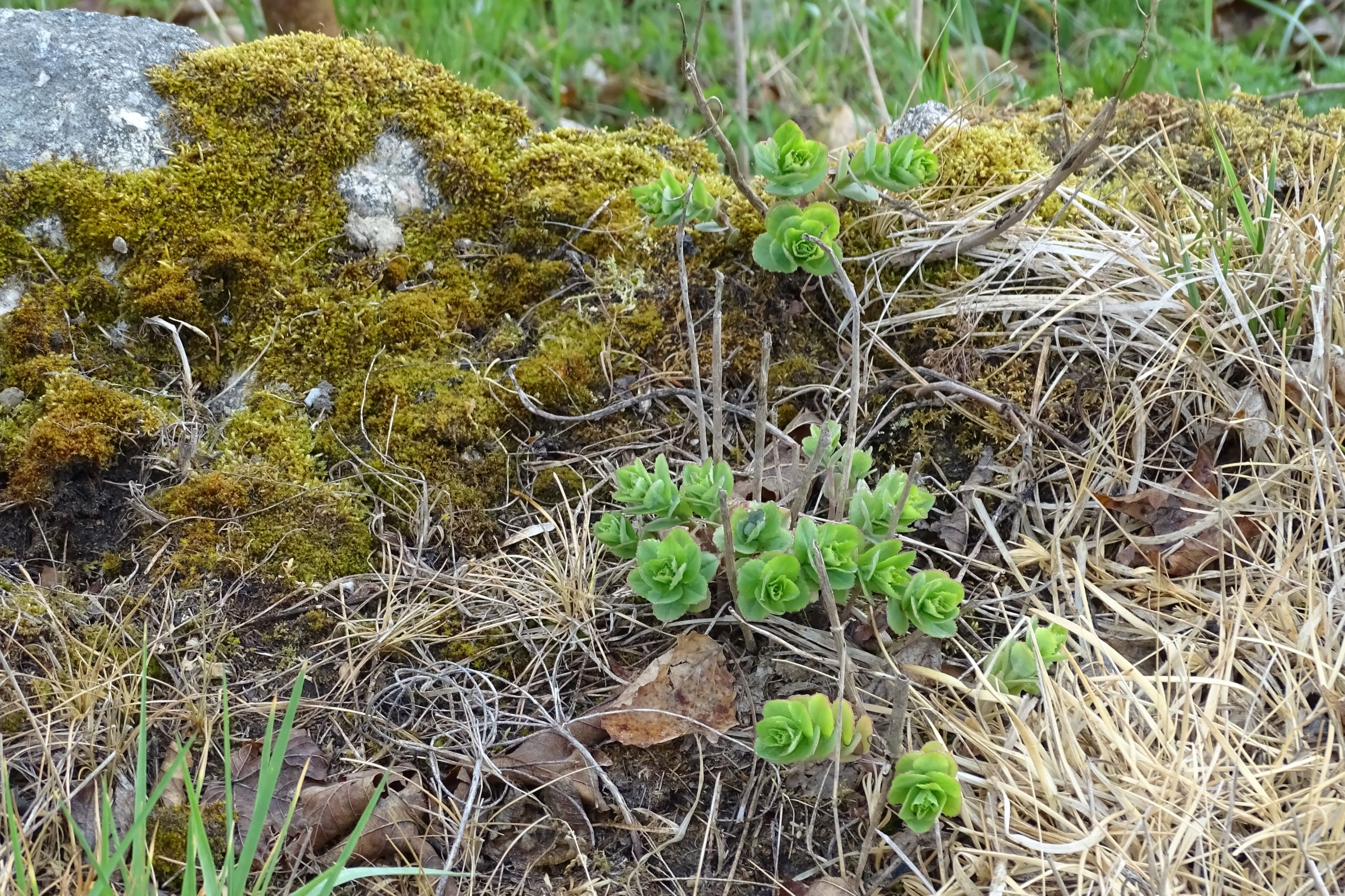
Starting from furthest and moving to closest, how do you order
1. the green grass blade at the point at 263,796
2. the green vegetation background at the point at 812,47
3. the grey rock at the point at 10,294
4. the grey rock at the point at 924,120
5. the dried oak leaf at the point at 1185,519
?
the green vegetation background at the point at 812,47
the grey rock at the point at 924,120
the grey rock at the point at 10,294
the dried oak leaf at the point at 1185,519
the green grass blade at the point at 263,796

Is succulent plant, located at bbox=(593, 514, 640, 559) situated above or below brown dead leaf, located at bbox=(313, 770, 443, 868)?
above

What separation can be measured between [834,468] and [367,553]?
1.01 m

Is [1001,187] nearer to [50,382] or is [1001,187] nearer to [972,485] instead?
[972,485]

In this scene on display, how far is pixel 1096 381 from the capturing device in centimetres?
214

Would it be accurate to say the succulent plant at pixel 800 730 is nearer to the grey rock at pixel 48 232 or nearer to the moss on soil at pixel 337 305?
the moss on soil at pixel 337 305

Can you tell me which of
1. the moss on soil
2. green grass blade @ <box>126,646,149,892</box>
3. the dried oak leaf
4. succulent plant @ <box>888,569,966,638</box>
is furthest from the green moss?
the dried oak leaf

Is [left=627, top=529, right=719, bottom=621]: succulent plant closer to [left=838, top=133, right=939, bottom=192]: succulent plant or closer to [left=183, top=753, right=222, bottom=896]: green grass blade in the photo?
[left=183, top=753, right=222, bottom=896]: green grass blade

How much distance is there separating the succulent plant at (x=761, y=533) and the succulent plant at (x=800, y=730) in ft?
0.95

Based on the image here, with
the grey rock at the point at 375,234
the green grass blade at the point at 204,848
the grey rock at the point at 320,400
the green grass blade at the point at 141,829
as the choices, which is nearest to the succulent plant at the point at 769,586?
the green grass blade at the point at 204,848

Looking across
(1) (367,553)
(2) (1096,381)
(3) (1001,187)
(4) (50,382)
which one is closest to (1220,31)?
(3) (1001,187)

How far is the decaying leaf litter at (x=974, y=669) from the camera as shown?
1.60 meters

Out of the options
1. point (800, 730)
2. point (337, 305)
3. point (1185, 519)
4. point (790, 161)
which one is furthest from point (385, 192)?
point (1185, 519)

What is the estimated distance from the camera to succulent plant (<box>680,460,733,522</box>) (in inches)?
69.8

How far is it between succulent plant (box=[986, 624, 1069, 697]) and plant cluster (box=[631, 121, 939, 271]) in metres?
0.89
